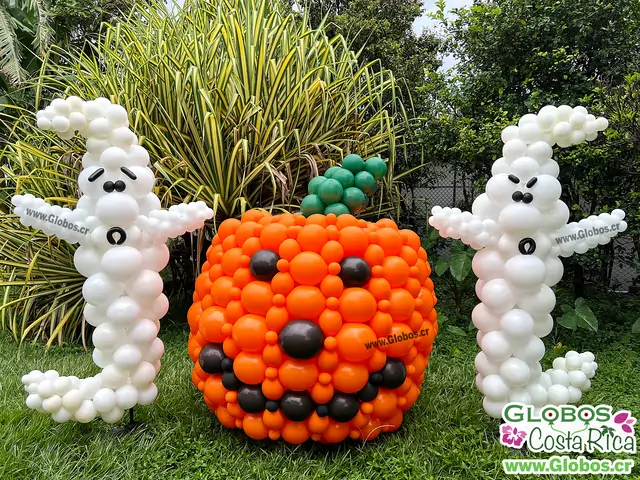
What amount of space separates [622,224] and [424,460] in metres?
1.22

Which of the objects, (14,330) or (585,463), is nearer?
(585,463)

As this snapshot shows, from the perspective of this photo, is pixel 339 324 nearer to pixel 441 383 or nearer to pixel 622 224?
pixel 441 383

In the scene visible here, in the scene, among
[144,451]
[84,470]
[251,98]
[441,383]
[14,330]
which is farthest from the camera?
[14,330]

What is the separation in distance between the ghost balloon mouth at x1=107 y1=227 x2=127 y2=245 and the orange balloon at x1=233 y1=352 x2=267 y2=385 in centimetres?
66

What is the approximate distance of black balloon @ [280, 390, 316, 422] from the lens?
5.48 ft

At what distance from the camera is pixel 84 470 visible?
1.67 metres

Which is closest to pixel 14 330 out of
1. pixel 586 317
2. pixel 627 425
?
pixel 627 425

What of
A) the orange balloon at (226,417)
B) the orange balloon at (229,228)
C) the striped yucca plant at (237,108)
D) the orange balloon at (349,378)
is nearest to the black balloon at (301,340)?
the orange balloon at (349,378)

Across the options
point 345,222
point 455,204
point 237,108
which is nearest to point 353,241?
point 345,222

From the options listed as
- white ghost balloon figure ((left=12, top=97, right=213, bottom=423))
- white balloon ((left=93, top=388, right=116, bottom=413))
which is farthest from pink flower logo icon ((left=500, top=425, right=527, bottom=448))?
white balloon ((left=93, top=388, right=116, bottom=413))

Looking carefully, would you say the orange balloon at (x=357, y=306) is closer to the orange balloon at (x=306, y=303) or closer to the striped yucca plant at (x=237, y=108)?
the orange balloon at (x=306, y=303)

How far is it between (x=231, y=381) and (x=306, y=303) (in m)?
0.45

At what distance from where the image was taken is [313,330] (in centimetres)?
163

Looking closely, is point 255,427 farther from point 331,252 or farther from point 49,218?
point 49,218
